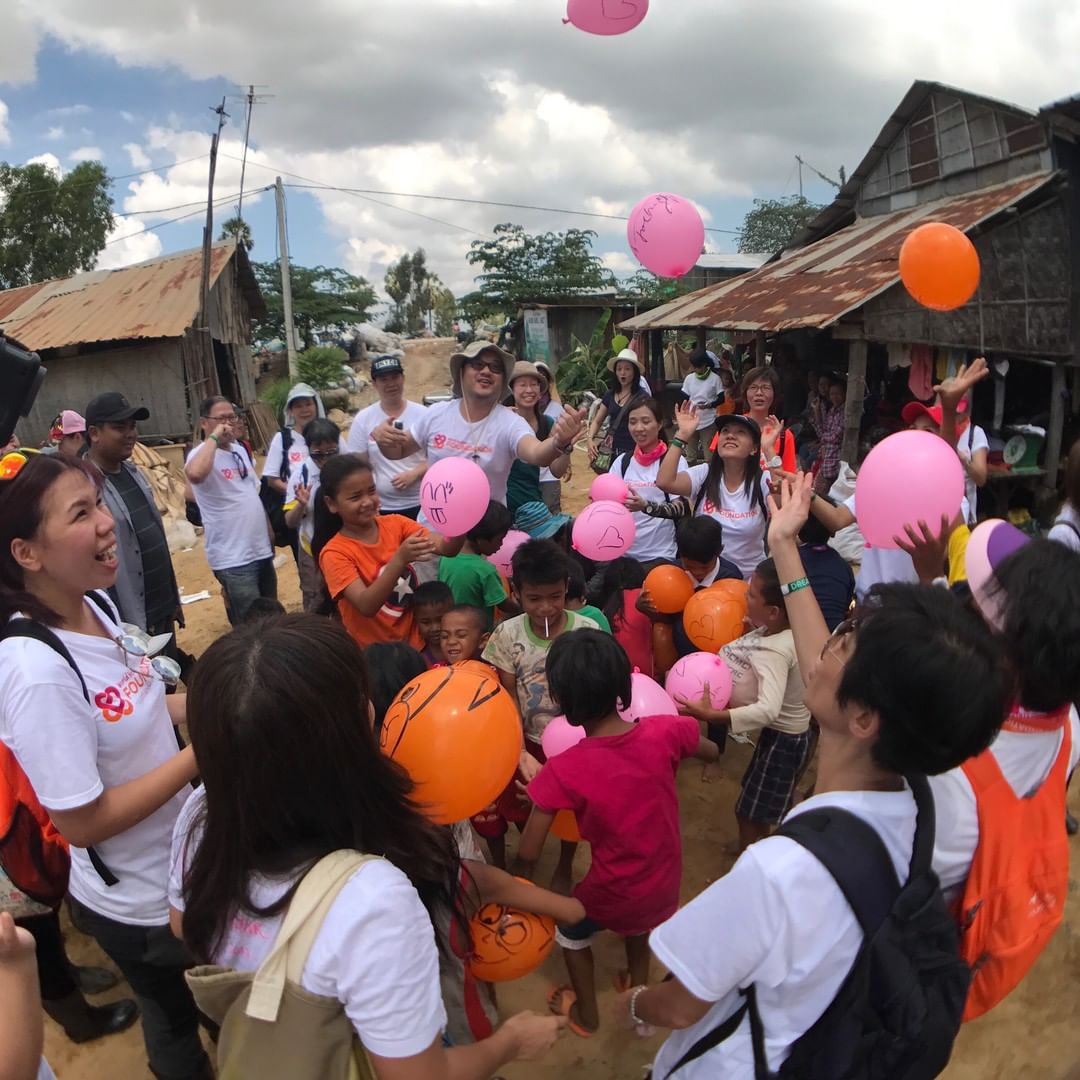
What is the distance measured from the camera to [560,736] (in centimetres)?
235

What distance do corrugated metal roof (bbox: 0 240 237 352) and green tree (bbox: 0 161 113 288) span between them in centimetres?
879

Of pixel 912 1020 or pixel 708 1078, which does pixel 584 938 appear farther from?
pixel 912 1020

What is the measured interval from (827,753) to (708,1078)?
21.5 inches

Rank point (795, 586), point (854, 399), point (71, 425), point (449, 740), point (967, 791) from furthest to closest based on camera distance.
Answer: point (854, 399), point (71, 425), point (795, 586), point (449, 740), point (967, 791)

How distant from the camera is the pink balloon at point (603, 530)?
11.4ft

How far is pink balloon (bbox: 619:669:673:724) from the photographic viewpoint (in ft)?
7.56

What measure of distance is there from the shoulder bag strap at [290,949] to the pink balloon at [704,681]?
6.23 ft

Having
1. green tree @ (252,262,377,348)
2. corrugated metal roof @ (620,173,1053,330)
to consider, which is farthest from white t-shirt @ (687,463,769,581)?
green tree @ (252,262,377,348)

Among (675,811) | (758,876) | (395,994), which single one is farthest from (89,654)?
(675,811)

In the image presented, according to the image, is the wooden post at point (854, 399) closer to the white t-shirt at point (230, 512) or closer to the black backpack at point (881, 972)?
the white t-shirt at point (230, 512)

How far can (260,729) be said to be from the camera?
102 centimetres

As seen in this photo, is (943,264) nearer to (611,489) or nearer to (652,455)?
(652,455)

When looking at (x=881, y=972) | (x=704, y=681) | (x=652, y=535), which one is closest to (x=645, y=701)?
(x=704, y=681)

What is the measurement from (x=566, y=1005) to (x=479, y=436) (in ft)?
8.04
